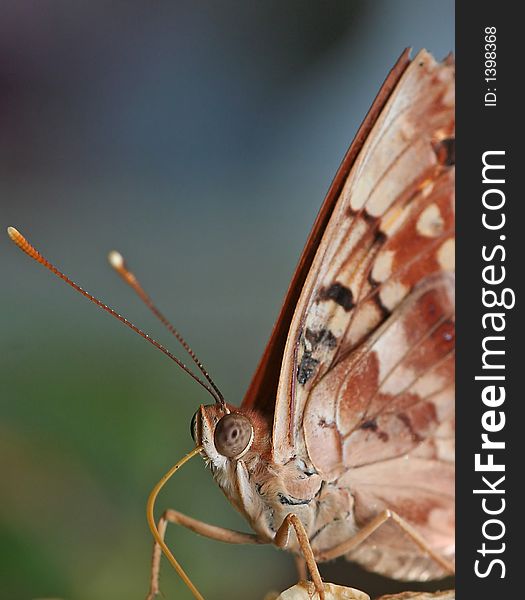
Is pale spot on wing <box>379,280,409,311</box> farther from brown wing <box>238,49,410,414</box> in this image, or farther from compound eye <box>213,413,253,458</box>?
compound eye <box>213,413,253,458</box>

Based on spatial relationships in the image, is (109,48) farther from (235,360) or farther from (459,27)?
(459,27)

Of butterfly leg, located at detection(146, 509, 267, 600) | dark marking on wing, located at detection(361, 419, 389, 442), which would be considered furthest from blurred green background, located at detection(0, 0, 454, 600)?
dark marking on wing, located at detection(361, 419, 389, 442)

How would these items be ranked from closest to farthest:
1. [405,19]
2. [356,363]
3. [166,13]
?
[356,363], [405,19], [166,13]

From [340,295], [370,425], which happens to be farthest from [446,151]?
[370,425]

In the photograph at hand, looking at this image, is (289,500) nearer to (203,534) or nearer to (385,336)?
(203,534)

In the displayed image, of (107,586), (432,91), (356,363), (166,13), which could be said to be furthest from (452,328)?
(166,13)
